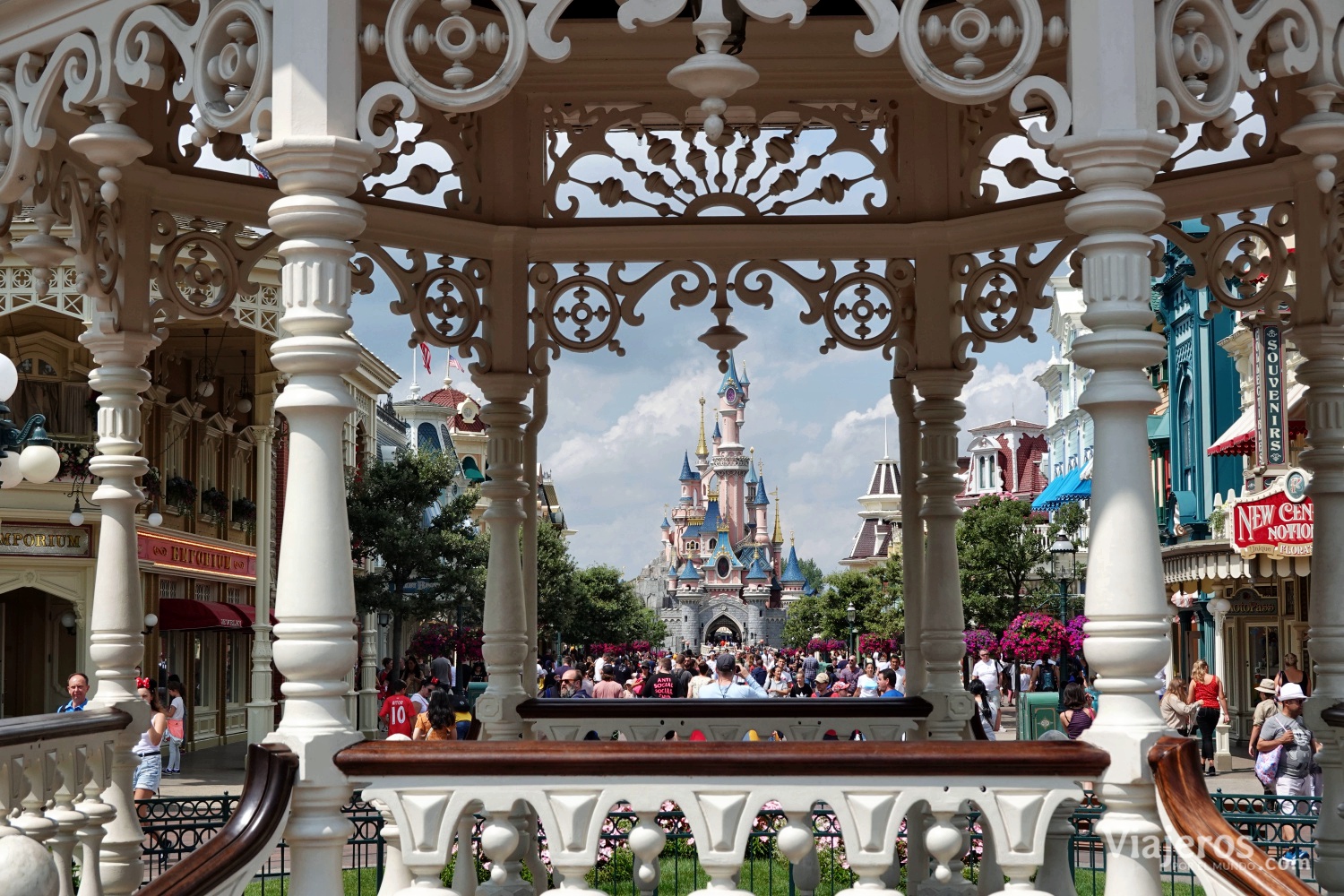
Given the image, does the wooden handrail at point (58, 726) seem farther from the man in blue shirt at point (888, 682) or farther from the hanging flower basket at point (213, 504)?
the hanging flower basket at point (213, 504)

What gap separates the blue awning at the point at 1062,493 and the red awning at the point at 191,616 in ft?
87.9

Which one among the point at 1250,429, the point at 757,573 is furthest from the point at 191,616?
the point at 757,573

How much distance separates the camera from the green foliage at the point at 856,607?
207 feet

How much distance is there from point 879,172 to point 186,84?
4.71m

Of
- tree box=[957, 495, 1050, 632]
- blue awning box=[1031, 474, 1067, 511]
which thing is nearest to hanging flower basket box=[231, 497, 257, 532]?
tree box=[957, 495, 1050, 632]

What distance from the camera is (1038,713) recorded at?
19.8m

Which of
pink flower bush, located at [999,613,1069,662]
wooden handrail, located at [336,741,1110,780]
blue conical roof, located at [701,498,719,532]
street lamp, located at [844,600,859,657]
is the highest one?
blue conical roof, located at [701,498,719,532]

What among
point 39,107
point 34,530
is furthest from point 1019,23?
point 34,530

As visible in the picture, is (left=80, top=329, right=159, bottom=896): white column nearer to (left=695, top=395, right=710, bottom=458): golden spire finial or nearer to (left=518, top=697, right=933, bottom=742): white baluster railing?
(left=518, top=697, right=933, bottom=742): white baluster railing

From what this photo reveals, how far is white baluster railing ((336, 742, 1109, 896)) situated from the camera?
456cm

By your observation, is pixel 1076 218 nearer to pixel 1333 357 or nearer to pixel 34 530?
pixel 1333 357

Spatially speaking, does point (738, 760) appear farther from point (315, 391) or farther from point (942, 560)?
point (942, 560)

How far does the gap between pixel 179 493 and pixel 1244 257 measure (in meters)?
23.5

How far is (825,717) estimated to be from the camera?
8922 millimetres
